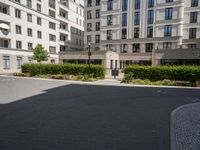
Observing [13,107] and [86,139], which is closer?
[86,139]

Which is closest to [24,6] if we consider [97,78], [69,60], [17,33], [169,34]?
[17,33]

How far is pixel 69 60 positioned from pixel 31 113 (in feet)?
121

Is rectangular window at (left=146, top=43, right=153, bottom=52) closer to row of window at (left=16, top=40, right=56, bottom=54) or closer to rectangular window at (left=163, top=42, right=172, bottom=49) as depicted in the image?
rectangular window at (left=163, top=42, right=172, bottom=49)

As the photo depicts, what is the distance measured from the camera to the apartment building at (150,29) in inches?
1601

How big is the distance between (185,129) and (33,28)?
43.5 m

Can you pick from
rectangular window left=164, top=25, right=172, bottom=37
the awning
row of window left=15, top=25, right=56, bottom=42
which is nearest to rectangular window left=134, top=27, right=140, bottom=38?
rectangular window left=164, top=25, right=172, bottom=37

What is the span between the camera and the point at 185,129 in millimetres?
6504

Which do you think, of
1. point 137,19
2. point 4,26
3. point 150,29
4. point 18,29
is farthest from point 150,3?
point 4,26

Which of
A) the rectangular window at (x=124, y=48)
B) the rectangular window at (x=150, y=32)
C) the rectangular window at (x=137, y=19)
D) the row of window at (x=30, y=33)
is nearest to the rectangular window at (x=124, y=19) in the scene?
the rectangular window at (x=137, y=19)

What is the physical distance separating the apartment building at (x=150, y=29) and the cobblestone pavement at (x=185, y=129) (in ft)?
108

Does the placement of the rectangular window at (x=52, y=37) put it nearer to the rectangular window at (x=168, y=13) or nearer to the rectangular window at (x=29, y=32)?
the rectangular window at (x=29, y=32)

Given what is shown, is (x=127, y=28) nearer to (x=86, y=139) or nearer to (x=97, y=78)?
(x=97, y=78)

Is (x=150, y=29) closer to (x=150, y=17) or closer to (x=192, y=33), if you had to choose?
(x=150, y=17)

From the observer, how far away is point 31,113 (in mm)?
8305
